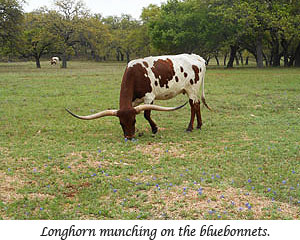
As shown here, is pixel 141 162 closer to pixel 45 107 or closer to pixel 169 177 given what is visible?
pixel 169 177

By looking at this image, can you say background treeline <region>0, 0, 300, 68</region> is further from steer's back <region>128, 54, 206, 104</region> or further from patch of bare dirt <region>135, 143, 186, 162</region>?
patch of bare dirt <region>135, 143, 186, 162</region>

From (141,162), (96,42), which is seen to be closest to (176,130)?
(141,162)

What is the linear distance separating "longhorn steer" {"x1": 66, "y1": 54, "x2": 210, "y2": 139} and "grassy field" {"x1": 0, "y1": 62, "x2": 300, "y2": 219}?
0.68 meters

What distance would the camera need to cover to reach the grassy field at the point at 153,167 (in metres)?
5.00

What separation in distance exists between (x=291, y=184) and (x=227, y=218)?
1789 mm

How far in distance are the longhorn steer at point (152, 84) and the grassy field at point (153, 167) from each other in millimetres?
675

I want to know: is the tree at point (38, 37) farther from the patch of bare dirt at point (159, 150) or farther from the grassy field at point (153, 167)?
the patch of bare dirt at point (159, 150)

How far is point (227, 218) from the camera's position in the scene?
463 centimetres

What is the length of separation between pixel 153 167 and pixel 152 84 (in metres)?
3.07

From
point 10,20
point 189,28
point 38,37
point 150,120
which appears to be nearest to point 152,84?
point 150,120

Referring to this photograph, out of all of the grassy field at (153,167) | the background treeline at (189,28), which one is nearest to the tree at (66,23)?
the background treeline at (189,28)

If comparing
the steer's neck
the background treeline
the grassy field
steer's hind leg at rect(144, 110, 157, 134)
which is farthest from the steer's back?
the background treeline

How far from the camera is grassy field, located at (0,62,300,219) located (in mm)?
5004

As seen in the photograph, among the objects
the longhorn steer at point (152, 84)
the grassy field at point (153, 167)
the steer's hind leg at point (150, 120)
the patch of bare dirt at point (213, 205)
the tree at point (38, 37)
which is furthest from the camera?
the tree at point (38, 37)
